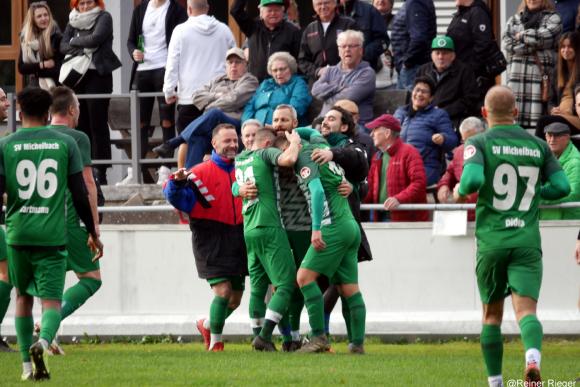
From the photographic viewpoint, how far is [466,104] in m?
16.9

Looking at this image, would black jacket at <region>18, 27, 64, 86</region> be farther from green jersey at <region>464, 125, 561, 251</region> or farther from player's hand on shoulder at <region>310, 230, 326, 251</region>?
green jersey at <region>464, 125, 561, 251</region>

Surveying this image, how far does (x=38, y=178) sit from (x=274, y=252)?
2.69 metres

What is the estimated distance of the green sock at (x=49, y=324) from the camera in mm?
11148

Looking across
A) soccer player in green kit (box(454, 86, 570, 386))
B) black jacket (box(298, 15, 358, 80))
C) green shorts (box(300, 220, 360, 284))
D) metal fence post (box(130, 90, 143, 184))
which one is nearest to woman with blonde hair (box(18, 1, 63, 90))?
metal fence post (box(130, 90, 143, 184))

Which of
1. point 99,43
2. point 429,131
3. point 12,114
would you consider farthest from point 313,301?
point 12,114

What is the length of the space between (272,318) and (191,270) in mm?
3062

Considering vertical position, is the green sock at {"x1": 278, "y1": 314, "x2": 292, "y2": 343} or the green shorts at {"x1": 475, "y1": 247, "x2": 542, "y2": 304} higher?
the green shorts at {"x1": 475, "y1": 247, "x2": 542, "y2": 304}

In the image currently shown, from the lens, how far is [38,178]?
11266 mm

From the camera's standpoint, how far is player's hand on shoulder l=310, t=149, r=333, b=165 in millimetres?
13094

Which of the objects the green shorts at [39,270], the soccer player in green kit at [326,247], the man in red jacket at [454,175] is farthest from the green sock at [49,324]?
the man in red jacket at [454,175]

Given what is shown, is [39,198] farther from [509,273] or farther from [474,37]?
[474,37]

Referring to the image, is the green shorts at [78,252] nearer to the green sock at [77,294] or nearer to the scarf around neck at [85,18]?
the green sock at [77,294]

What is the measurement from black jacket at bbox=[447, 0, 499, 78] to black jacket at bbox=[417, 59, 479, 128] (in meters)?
0.52

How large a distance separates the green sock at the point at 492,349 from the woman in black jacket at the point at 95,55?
8727 millimetres
